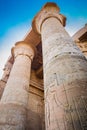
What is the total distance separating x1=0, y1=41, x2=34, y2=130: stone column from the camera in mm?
3226

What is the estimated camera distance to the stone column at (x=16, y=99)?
10.6 feet

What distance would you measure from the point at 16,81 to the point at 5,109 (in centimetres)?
113

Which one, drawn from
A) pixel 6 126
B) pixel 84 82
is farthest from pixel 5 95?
pixel 84 82

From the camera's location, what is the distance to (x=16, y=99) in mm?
3795

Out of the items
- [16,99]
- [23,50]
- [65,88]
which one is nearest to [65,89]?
[65,88]

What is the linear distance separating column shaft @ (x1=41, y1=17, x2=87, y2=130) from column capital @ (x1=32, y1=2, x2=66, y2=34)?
197cm

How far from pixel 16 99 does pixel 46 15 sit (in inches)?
122

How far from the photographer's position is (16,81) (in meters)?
4.33

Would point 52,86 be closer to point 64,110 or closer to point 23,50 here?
point 64,110

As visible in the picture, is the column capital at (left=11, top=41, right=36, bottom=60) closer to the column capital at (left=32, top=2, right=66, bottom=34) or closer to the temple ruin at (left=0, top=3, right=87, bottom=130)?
the temple ruin at (left=0, top=3, right=87, bottom=130)

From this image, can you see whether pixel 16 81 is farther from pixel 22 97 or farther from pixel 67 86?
pixel 67 86

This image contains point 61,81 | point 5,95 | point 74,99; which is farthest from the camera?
point 5,95

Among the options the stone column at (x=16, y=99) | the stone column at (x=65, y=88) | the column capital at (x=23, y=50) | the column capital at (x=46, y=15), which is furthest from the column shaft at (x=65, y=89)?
the column capital at (x=23, y=50)

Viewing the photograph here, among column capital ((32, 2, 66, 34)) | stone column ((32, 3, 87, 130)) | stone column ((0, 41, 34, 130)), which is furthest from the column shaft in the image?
column capital ((32, 2, 66, 34))
